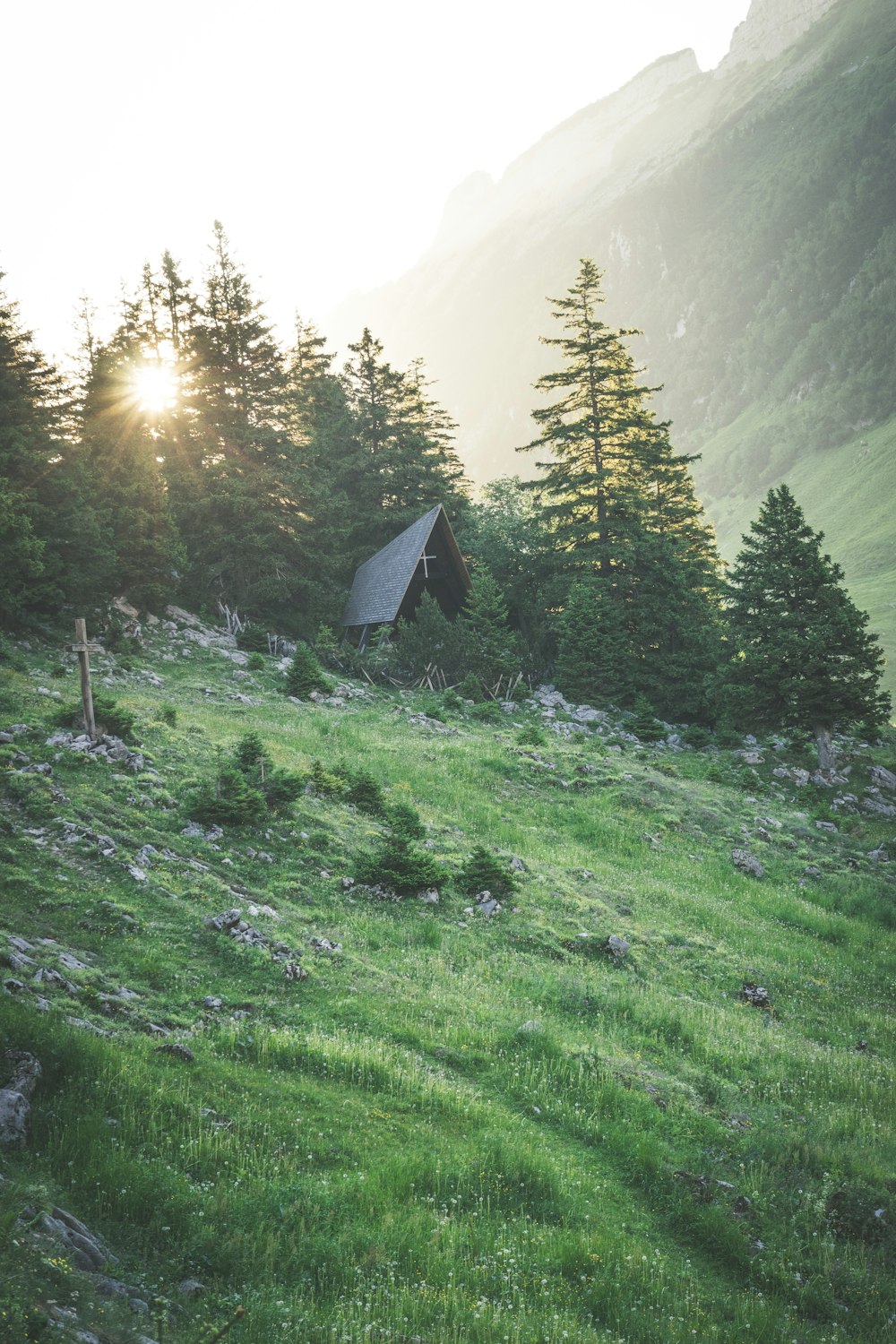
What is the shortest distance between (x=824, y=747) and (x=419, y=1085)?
2562 cm

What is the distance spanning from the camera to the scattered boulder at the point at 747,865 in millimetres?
18500

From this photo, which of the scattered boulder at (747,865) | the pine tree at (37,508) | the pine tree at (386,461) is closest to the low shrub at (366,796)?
the scattered boulder at (747,865)

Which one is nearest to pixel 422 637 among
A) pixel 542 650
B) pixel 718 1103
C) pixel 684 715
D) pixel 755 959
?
pixel 542 650

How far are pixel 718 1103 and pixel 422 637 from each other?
1094 inches

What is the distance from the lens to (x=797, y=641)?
91.5 feet

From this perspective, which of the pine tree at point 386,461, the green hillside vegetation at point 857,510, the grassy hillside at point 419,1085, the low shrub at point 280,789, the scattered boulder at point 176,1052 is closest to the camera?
the grassy hillside at point 419,1085

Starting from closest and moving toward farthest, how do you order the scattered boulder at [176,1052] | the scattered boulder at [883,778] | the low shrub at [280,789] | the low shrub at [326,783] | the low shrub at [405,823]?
the scattered boulder at [176,1052]
the low shrub at [405,823]
the low shrub at [280,789]
the low shrub at [326,783]
the scattered boulder at [883,778]

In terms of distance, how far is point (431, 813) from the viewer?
58.6 feet

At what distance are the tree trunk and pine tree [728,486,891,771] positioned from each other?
0.04m

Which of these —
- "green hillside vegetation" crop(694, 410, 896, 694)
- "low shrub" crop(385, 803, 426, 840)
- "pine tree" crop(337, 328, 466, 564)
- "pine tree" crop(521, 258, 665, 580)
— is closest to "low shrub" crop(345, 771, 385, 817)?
"low shrub" crop(385, 803, 426, 840)

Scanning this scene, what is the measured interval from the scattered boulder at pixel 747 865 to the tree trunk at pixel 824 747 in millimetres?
11280

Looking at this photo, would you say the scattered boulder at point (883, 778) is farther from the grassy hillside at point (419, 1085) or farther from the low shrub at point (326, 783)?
the low shrub at point (326, 783)

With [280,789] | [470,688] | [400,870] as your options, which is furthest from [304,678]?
[400,870]

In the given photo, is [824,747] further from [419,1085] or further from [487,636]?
[419,1085]
